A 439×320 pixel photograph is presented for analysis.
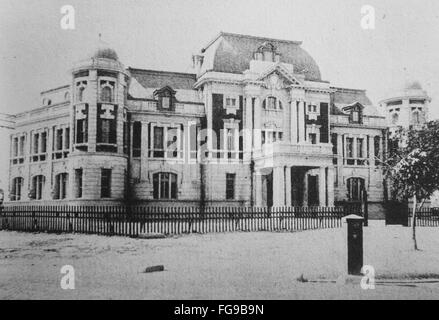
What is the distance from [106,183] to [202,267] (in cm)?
1433

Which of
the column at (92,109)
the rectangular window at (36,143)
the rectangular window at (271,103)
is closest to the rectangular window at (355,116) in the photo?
the rectangular window at (271,103)

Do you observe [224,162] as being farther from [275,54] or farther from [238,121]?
[275,54]

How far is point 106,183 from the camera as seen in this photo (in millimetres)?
23266

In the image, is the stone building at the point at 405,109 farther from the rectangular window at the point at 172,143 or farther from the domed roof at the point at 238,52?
the rectangular window at the point at 172,143

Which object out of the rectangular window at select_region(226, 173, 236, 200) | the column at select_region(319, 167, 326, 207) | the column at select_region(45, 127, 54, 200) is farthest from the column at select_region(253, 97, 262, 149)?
the column at select_region(45, 127, 54, 200)

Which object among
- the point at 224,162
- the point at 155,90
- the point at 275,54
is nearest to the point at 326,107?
the point at 275,54

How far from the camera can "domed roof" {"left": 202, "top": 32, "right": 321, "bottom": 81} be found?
27484 mm

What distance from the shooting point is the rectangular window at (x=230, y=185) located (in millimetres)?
27219

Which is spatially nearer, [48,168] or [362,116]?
[48,168]

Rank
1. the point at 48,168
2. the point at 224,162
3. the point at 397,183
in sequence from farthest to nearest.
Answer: the point at 224,162
the point at 48,168
the point at 397,183

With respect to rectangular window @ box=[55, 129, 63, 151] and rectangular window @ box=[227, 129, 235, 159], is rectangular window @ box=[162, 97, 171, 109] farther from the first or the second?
rectangular window @ box=[55, 129, 63, 151]
